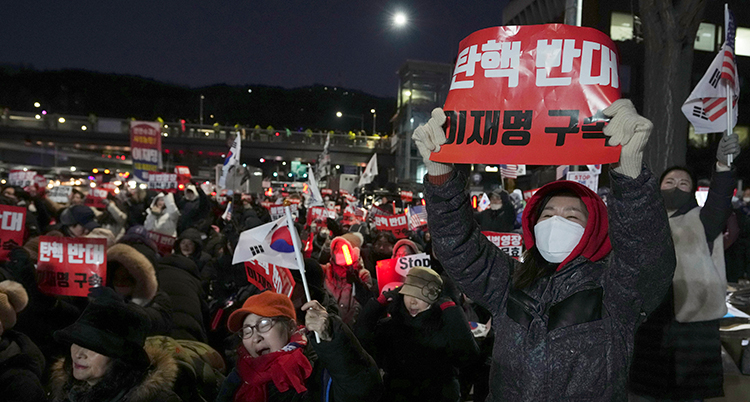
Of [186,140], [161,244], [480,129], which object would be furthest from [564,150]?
[186,140]

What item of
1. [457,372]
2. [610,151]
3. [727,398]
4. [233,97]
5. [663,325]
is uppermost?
[233,97]

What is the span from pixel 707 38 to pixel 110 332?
34.6m

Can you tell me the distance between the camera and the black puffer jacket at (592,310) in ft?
5.63

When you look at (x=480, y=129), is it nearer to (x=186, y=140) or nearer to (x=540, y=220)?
(x=540, y=220)

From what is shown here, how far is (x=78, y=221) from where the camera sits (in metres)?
7.41

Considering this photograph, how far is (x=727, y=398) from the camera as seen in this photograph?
394cm

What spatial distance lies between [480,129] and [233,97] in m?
168

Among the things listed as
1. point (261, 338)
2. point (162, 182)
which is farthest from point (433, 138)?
point (162, 182)

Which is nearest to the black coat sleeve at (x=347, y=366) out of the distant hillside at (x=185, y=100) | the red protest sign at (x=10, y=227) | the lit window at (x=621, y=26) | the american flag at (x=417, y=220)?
the red protest sign at (x=10, y=227)

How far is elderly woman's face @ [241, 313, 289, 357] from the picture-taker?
284 centimetres

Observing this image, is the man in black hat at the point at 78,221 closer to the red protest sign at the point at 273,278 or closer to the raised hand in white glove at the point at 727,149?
the red protest sign at the point at 273,278

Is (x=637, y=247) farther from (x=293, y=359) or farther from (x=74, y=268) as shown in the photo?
(x=74, y=268)

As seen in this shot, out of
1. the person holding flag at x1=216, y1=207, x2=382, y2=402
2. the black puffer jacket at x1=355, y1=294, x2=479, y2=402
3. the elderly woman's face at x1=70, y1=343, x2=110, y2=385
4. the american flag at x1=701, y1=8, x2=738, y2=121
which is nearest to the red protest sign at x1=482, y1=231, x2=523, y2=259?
the american flag at x1=701, y1=8, x2=738, y2=121

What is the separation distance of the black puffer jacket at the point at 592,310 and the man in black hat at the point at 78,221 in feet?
22.3
